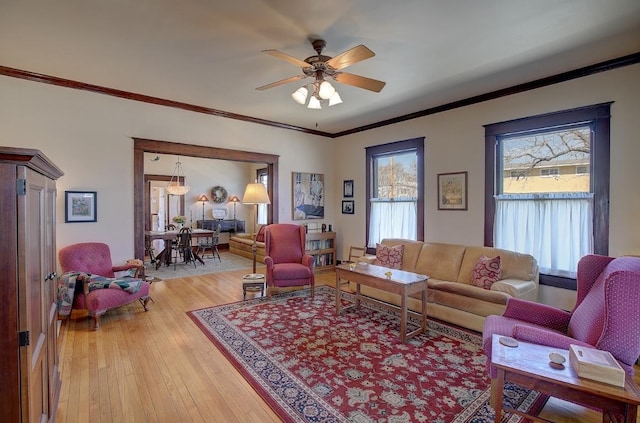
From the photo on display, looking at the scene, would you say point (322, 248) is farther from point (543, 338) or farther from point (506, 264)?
point (543, 338)

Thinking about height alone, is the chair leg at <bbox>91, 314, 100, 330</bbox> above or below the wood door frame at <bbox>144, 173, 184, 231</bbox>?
below

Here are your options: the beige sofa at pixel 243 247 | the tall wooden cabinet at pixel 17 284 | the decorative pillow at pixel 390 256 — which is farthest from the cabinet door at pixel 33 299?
the beige sofa at pixel 243 247

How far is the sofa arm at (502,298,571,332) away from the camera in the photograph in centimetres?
247

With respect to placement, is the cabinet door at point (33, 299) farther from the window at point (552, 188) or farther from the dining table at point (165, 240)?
the dining table at point (165, 240)

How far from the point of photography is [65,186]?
163 inches

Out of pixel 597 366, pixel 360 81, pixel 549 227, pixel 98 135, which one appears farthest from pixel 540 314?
pixel 98 135

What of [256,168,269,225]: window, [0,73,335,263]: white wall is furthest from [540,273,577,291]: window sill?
[256,168,269,225]: window

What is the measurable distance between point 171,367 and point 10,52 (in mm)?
3686

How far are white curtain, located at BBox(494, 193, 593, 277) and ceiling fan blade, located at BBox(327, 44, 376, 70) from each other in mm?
2980

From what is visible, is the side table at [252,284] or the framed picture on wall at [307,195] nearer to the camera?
the side table at [252,284]

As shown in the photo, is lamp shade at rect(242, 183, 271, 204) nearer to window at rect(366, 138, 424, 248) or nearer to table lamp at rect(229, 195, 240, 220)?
window at rect(366, 138, 424, 248)

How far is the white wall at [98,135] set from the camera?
3.87 m

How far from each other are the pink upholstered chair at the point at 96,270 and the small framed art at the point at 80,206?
0.40m

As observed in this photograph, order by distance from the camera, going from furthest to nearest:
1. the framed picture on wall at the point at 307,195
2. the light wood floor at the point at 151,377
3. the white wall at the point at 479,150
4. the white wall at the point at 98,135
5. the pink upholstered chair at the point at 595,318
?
the framed picture on wall at the point at 307,195, the white wall at the point at 98,135, the white wall at the point at 479,150, the light wood floor at the point at 151,377, the pink upholstered chair at the point at 595,318
